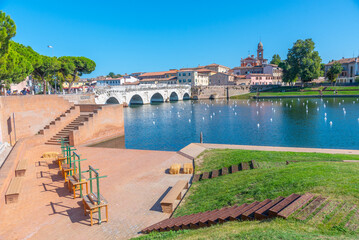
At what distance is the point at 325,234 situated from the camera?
6.59m

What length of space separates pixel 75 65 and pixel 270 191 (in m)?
52.0

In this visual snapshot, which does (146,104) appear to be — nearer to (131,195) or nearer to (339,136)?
(339,136)

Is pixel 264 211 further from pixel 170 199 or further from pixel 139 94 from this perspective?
pixel 139 94

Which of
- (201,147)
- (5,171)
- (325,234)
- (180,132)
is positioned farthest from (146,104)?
(325,234)

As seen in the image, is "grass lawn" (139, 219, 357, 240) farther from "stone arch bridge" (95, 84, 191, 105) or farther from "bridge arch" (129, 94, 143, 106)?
"bridge arch" (129, 94, 143, 106)

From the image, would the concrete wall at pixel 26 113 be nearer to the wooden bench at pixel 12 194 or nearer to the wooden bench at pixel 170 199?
the wooden bench at pixel 12 194

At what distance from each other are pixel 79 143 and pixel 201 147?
12763mm

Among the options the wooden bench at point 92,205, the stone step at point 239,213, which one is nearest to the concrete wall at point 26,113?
the wooden bench at point 92,205

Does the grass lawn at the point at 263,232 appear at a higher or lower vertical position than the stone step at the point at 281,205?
lower

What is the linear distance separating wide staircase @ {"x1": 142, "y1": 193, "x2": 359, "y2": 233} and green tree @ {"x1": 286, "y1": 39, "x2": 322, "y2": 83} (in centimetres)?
9406

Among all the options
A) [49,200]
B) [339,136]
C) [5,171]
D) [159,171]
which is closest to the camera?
[49,200]

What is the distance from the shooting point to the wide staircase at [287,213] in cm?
727

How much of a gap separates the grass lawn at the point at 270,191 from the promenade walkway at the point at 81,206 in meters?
1.53

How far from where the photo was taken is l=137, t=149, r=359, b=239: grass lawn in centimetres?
685
